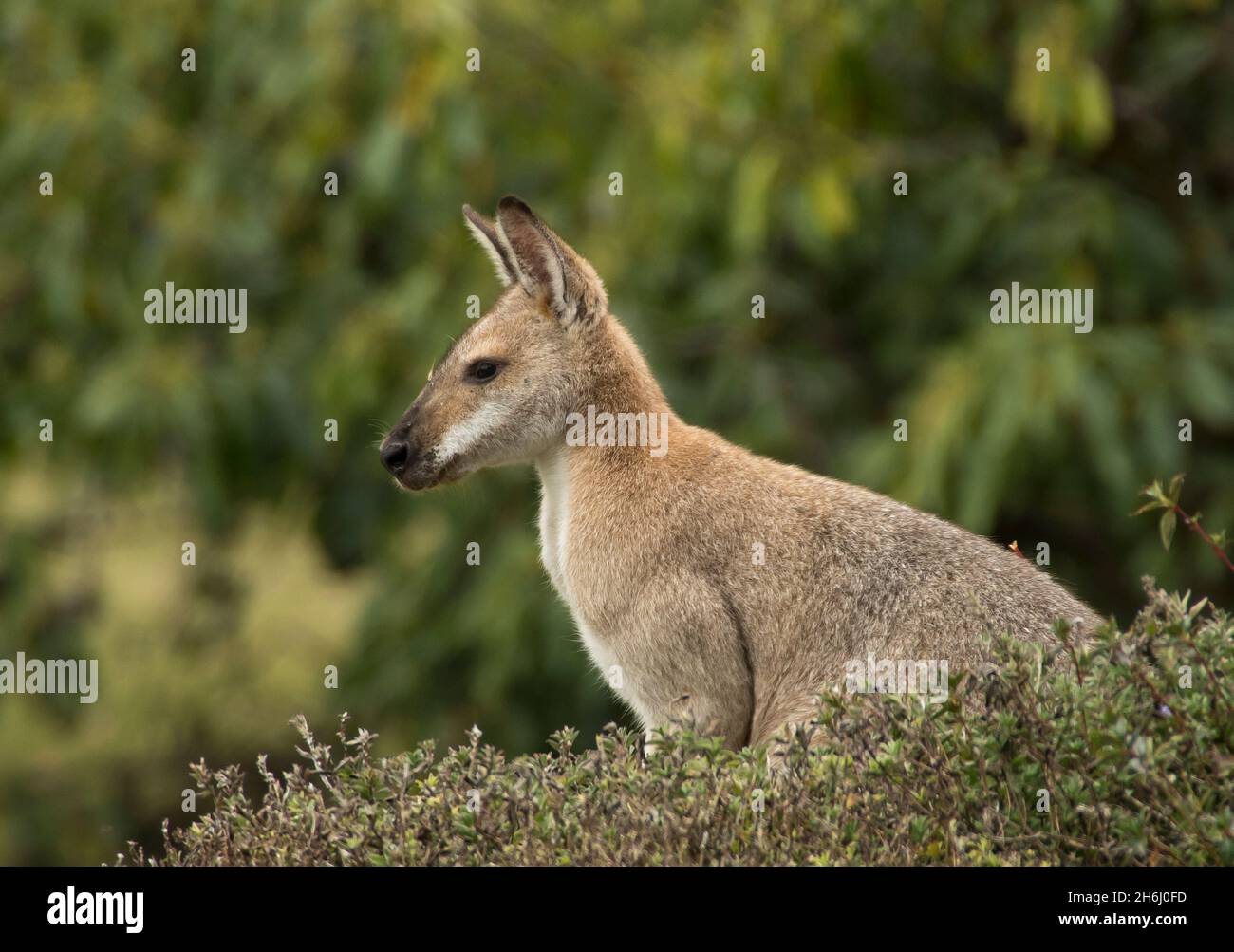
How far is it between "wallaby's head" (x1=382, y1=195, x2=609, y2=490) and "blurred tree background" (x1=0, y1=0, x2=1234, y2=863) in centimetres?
341

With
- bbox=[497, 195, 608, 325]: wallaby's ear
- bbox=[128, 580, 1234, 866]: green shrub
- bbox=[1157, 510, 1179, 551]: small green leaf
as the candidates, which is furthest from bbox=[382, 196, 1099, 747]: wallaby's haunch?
bbox=[128, 580, 1234, 866]: green shrub

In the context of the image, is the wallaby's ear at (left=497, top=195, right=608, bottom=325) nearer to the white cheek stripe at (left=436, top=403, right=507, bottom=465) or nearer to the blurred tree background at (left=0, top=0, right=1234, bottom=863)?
the white cheek stripe at (left=436, top=403, right=507, bottom=465)

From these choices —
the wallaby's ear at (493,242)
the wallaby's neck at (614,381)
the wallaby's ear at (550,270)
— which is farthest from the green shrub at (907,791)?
the wallaby's ear at (493,242)

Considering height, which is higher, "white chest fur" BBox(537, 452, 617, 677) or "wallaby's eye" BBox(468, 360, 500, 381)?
"wallaby's eye" BBox(468, 360, 500, 381)

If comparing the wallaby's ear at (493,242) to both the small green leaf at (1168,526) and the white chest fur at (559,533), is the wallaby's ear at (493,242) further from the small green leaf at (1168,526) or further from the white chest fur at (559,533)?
the small green leaf at (1168,526)

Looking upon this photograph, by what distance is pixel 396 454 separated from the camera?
778 cm

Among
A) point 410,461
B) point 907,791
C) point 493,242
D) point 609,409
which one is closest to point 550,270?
point 493,242

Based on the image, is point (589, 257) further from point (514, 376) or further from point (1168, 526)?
point (1168, 526)

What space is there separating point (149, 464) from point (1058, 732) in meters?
11.3

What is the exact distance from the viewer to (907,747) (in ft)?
17.8

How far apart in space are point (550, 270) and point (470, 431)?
796mm

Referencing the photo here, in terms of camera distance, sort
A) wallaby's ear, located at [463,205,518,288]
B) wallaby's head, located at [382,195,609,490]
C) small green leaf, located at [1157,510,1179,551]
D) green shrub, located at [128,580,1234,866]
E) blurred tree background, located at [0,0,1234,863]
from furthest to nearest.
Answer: blurred tree background, located at [0,0,1234,863] → wallaby's ear, located at [463,205,518,288] → wallaby's head, located at [382,195,609,490] → small green leaf, located at [1157,510,1179,551] → green shrub, located at [128,580,1234,866]

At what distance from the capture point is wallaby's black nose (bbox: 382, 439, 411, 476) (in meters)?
7.76
